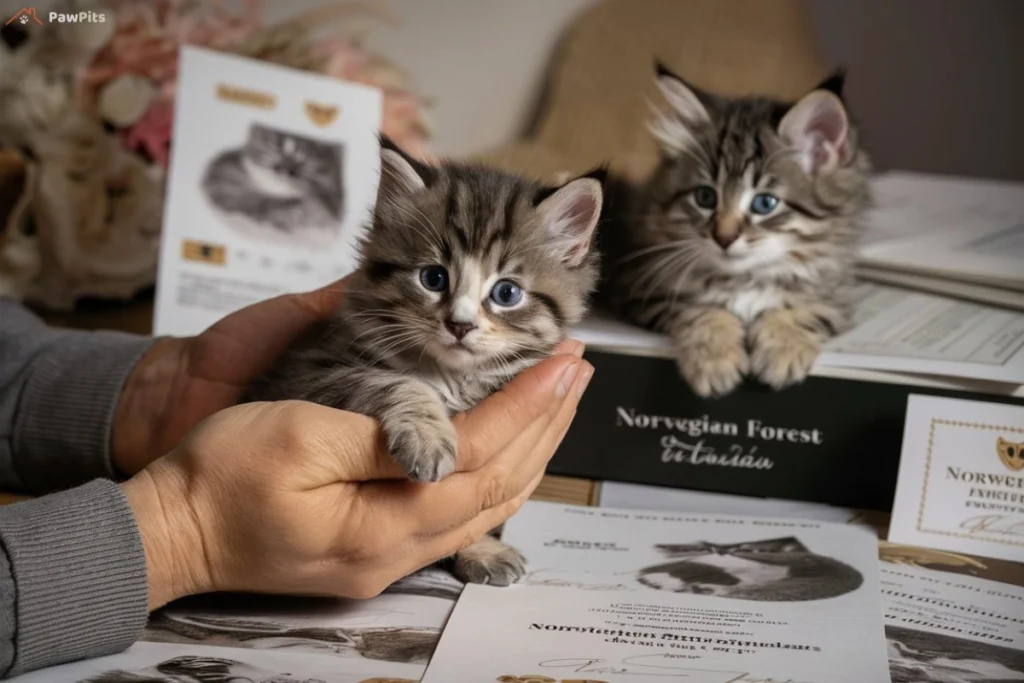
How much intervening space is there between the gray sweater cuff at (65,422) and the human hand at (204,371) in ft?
0.10

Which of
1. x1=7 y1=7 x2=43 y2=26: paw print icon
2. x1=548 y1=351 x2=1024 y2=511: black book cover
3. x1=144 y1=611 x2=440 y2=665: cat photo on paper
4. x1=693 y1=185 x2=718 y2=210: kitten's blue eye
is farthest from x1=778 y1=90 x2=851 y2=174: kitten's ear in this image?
x1=7 y1=7 x2=43 y2=26: paw print icon

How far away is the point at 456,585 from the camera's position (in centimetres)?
119

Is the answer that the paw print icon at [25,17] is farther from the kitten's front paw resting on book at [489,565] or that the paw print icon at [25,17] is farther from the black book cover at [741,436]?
the kitten's front paw resting on book at [489,565]

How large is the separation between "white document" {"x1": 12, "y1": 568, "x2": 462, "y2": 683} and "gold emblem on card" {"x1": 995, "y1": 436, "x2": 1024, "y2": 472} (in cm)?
76

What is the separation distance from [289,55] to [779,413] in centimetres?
139

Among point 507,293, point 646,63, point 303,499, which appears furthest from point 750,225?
point 646,63

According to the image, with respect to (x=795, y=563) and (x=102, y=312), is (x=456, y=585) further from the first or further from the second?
(x=102, y=312)

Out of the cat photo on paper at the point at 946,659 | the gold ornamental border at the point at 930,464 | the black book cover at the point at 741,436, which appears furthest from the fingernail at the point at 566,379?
the gold ornamental border at the point at 930,464

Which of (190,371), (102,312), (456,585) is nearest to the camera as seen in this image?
(456,585)

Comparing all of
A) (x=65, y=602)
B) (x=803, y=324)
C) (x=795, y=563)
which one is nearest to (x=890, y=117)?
(x=803, y=324)

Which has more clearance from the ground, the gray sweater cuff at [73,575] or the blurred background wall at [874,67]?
the blurred background wall at [874,67]

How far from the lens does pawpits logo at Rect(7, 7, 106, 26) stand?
1954mm

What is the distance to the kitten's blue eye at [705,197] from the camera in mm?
1665

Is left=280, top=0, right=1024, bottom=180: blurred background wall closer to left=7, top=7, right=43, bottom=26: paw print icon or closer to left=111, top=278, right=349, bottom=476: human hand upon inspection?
left=7, top=7, right=43, bottom=26: paw print icon
